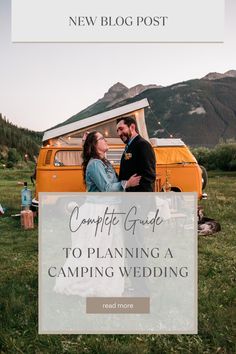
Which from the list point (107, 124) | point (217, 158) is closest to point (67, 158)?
point (107, 124)

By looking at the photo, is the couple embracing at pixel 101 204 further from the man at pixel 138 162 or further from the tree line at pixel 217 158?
the tree line at pixel 217 158

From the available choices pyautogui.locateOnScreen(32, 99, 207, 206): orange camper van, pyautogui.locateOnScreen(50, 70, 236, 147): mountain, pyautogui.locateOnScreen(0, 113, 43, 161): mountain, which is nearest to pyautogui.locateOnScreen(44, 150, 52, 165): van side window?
pyautogui.locateOnScreen(32, 99, 207, 206): orange camper van

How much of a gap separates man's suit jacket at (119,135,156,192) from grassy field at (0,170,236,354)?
45.3 inches

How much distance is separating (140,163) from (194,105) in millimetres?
1490

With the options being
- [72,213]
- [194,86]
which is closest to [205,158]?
[194,86]

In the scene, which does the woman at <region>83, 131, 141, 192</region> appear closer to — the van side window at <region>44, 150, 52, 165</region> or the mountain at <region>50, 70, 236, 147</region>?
the mountain at <region>50, 70, 236, 147</region>

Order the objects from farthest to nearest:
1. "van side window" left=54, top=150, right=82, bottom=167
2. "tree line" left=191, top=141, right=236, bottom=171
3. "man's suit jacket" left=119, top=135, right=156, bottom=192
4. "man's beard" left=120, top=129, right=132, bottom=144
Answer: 1. "van side window" left=54, top=150, right=82, bottom=167
2. "tree line" left=191, top=141, right=236, bottom=171
3. "man's beard" left=120, top=129, right=132, bottom=144
4. "man's suit jacket" left=119, top=135, right=156, bottom=192

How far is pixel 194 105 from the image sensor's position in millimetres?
4578

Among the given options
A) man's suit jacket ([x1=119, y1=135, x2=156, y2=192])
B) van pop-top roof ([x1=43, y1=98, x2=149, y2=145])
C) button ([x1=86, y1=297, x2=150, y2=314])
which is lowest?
button ([x1=86, y1=297, x2=150, y2=314])

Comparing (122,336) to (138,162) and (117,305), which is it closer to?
(117,305)

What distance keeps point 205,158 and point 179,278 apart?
106 inches

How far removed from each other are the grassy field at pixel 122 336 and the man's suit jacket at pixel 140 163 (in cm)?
115

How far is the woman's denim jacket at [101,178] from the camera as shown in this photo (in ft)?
10.9

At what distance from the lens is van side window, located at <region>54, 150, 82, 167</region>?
7.04 metres
